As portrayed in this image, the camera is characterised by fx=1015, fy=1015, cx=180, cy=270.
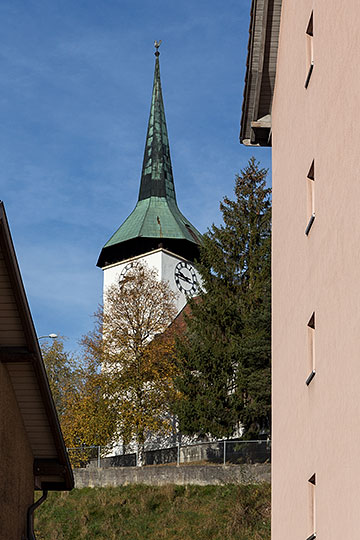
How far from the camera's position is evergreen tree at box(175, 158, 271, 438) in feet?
144

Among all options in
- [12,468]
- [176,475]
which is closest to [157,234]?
[176,475]

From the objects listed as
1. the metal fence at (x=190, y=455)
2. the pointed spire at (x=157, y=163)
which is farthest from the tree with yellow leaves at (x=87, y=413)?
the pointed spire at (x=157, y=163)

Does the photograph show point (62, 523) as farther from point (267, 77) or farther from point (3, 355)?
point (3, 355)

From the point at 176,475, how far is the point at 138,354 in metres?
10.8

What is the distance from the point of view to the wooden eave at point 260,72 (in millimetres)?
18078

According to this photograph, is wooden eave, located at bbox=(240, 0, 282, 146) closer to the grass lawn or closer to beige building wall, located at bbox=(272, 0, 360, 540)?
beige building wall, located at bbox=(272, 0, 360, 540)

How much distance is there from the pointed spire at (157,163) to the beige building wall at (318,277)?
2314 inches

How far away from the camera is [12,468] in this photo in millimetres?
12922

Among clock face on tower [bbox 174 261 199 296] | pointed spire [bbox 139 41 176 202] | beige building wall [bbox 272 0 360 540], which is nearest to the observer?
beige building wall [bbox 272 0 360 540]

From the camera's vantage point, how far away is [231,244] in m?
50.5

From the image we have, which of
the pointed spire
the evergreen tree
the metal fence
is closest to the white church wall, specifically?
the pointed spire

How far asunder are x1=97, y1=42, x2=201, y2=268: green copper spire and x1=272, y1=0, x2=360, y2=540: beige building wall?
51614 millimetres

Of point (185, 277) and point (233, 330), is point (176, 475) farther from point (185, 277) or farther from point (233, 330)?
point (185, 277)

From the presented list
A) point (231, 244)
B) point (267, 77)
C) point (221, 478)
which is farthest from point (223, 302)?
point (267, 77)
